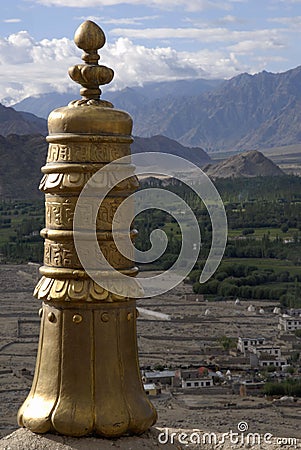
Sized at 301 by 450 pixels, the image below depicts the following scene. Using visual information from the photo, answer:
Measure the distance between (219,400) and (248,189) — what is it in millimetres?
64597

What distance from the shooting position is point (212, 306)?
118ft

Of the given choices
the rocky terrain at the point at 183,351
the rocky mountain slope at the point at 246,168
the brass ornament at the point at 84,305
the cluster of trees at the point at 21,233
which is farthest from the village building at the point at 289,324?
the rocky mountain slope at the point at 246,168

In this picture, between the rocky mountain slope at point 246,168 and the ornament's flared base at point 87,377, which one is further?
the rocky mountain slope at point 246,168

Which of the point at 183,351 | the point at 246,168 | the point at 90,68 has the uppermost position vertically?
the point at 246,168

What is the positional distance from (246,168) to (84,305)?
107204 mm

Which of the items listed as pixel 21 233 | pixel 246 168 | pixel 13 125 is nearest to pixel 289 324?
pixel 21 233

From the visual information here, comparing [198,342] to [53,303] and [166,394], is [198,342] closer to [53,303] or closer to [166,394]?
[166,394]

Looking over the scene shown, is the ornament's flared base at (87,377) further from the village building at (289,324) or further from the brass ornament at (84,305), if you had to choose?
the village building at (289,324)

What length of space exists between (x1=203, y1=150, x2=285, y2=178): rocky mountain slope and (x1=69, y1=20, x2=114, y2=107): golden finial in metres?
102

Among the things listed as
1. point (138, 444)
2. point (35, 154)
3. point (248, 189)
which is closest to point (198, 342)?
point (138, 444)

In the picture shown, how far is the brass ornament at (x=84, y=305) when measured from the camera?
2205 millimetres

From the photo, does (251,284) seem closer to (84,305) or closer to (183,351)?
(183,351)

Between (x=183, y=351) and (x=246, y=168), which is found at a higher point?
(x=246, y=168)

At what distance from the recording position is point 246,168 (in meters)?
Answer: 108
